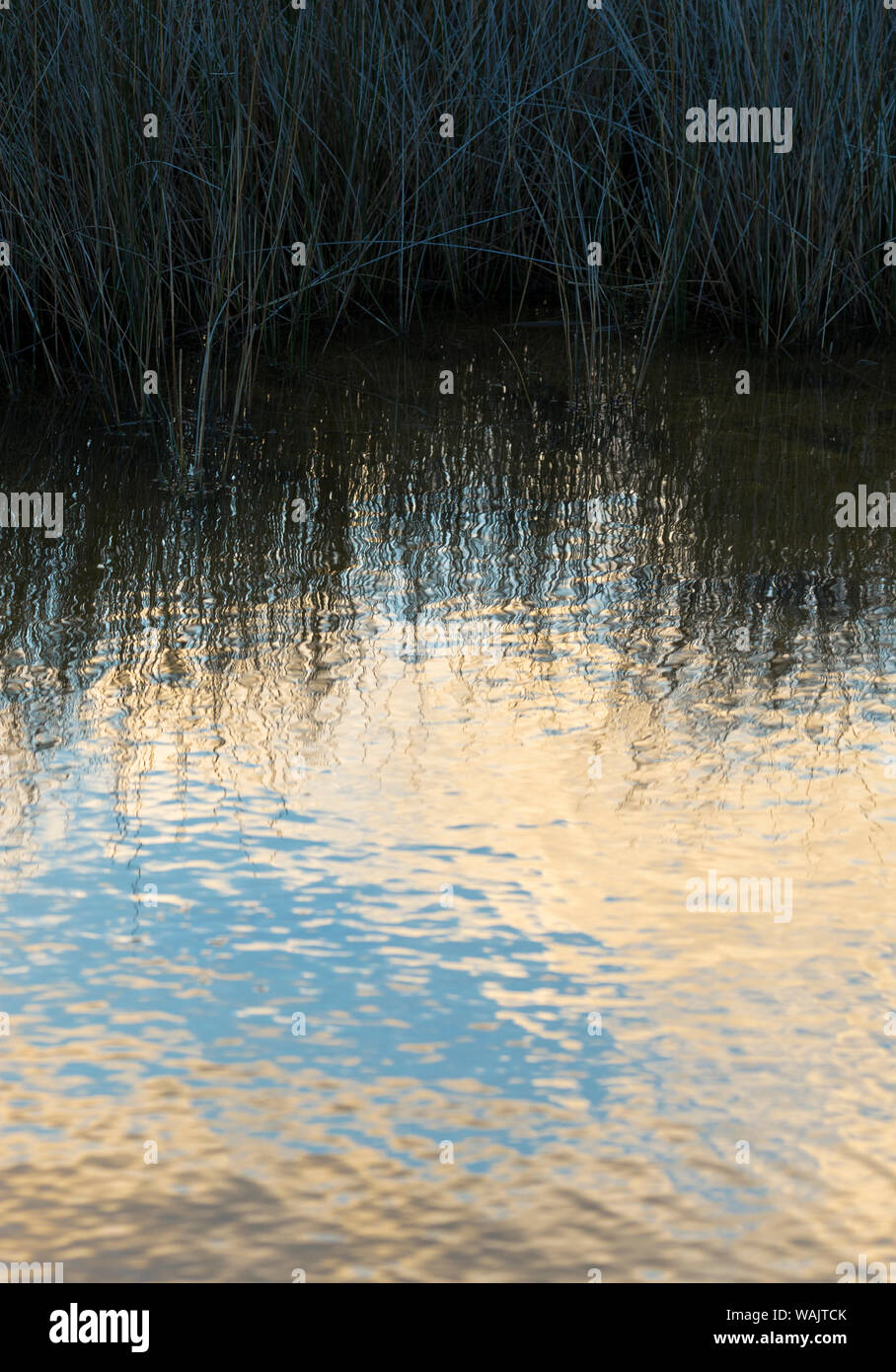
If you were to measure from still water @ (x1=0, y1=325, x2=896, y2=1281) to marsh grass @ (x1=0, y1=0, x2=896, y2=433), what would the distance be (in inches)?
31.5

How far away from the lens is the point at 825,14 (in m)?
4.77

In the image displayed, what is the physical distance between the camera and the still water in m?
1.62

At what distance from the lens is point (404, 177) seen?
4.94 m

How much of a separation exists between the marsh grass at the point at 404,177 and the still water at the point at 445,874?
2.62 ft

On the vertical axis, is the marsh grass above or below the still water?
above

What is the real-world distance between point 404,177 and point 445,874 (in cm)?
324

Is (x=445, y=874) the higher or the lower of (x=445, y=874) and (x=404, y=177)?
the lower

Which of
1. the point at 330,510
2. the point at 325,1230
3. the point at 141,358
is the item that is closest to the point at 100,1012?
the point at 325,1230

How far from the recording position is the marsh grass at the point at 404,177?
436 centimetres

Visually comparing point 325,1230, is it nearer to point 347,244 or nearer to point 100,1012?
point 100,1012

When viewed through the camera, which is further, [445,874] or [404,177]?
[404,177]

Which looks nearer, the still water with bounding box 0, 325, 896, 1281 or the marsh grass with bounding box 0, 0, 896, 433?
the still water with bounding box 0, 325, 896, 1281

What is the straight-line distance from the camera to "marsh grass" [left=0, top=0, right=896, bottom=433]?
436cm

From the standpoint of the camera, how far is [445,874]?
2176 millimetres
